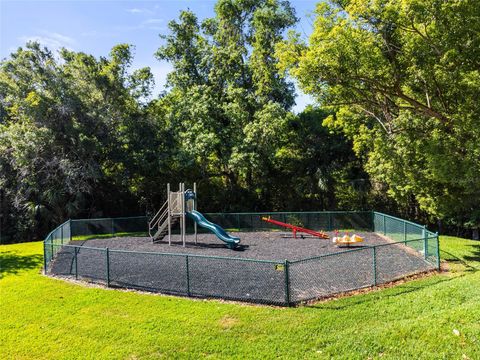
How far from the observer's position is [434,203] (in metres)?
17.0

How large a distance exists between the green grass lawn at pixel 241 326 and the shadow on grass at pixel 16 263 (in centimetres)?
404

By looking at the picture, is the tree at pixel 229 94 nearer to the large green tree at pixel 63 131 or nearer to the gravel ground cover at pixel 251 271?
the large green tree at pixel 63 131

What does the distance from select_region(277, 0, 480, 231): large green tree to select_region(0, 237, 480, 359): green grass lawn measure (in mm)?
5900

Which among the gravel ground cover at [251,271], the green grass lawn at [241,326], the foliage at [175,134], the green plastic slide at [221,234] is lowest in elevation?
the green grass lawn at [241,326]

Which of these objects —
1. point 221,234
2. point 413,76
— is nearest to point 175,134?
point 221,234

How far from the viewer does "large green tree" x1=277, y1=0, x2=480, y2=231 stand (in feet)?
44.0

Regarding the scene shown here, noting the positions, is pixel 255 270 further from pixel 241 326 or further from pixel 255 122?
pixel 255 122

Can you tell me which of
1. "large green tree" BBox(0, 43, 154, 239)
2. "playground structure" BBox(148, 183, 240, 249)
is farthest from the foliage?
"playground structure" BBox(148, 183, 240, 249)

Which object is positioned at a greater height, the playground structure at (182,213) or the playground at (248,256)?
the playground structure at (182,213)

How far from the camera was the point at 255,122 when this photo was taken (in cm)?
2580

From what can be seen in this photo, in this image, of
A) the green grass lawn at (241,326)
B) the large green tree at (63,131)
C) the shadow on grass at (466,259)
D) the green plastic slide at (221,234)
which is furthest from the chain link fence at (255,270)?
the large green tree at (63,131)

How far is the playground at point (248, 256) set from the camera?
36.7 ft

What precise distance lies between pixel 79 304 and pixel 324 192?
2126cm

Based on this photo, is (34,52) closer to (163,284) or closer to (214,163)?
(214,163)
